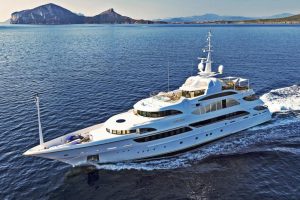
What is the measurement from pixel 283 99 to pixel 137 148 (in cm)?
2848

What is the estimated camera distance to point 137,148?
31.1 meters

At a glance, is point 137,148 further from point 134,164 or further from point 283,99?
point 283,99

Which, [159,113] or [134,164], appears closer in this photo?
[134,164]

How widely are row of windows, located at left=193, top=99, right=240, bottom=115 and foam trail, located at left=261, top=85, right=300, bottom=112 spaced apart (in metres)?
10.8

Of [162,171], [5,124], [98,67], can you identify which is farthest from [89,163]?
[98,67]

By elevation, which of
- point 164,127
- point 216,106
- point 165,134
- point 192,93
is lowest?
point 165,134

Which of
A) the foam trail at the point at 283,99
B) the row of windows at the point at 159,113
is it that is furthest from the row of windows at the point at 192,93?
the foam trail at the point at 283,99

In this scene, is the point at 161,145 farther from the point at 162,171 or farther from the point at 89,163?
the point at 89,163

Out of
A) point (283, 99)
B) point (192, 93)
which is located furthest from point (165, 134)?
point (283, 99)

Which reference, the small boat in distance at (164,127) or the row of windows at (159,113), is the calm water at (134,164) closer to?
the small boat in distance at (164,127)

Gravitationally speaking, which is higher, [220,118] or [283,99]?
Result: [220,118]

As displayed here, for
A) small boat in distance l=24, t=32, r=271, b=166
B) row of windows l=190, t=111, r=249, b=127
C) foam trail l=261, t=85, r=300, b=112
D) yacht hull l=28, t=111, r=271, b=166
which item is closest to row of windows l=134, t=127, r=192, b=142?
small boat in distance l=24, t=32, r=271, b=166

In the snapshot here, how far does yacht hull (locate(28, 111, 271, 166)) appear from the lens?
29.7 m

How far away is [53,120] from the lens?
4122 cm
